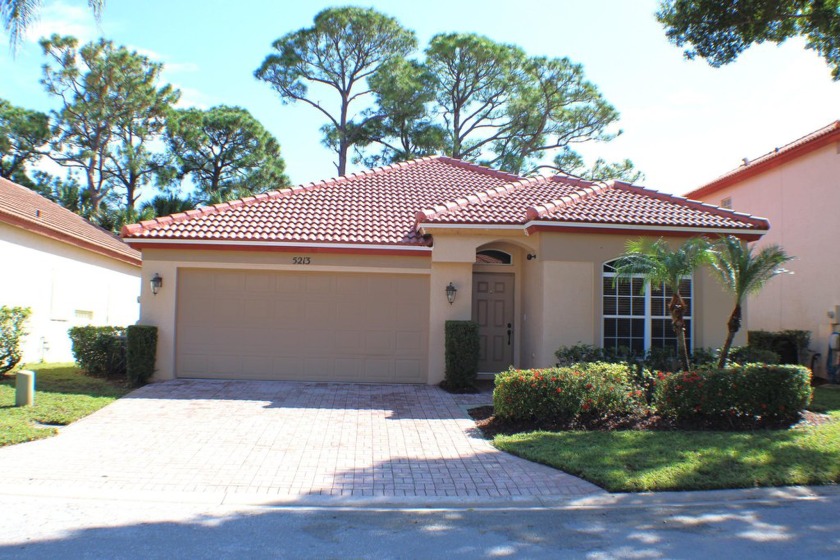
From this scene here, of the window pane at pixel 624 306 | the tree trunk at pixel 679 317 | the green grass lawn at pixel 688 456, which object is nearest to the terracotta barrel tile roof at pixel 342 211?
the window pane at pixel 624 306

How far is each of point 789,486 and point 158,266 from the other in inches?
453

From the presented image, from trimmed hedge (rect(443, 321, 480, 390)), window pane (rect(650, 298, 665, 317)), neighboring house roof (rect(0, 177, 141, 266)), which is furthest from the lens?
neighboring house roof (rect(0, 177, 141, 266))

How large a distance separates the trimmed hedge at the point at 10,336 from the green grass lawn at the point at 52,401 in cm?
32

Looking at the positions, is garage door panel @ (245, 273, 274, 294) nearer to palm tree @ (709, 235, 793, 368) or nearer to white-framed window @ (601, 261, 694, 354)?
white-framed window @ (601, 261, 694, 354)

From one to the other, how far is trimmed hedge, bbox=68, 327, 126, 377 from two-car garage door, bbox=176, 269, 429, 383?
1.20 meters

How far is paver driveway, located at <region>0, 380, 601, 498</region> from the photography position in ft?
21.7

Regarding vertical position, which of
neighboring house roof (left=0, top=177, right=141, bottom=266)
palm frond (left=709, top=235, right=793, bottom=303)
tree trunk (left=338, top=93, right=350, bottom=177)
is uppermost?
tree trunk (left=338, top=93, right=350, bottom=177)

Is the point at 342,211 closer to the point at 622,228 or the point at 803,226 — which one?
the point at 622,228

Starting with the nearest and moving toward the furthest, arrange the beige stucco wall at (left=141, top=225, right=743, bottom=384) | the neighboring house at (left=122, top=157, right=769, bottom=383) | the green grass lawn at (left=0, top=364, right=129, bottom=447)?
the green grass lawn at (left=0, top=364, right=129, bottom=447)
the beige stucco wall at (left=141, top=225, right=743, bottom=384)
the neighboring house at (left=122, top=157, right=769, bottom=383)

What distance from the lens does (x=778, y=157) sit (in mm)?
16641

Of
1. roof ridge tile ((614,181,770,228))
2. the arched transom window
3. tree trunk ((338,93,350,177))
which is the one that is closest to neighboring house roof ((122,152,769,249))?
roof ridge tile ((614,181,770,228))

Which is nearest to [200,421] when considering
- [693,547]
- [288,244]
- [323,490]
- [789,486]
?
[323,490]

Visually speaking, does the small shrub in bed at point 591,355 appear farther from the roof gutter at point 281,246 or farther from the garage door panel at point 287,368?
the garage door panel at point 287,368

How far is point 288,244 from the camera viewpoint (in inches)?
510
